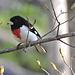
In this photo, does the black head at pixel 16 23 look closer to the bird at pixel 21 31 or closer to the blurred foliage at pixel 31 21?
the bird at pixel 21 31

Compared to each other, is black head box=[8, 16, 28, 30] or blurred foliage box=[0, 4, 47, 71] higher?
black head box=[8, 16, 28, 30]

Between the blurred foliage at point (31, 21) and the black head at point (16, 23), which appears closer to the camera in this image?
the black head at point (16, 23)

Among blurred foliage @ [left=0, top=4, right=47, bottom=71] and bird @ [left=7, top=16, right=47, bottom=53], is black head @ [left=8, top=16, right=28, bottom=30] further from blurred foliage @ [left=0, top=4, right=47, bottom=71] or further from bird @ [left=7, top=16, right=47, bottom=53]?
blurred foliage @ [left=0, top=4, right=47, bottom=71]

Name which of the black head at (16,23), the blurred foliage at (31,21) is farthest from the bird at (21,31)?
the blurred foliage at (31,21)

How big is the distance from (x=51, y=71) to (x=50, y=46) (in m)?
0.61

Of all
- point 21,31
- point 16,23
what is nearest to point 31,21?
point 16,23

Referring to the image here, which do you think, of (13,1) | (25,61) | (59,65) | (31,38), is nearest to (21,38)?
(31,38)

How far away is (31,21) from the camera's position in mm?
9977

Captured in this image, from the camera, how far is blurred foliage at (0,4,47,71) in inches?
395

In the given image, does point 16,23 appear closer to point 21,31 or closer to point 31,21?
point 21,31

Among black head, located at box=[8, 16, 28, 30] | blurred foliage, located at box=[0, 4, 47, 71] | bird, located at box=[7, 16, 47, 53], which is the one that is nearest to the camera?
bird, located at box=[7, 16, 47, 53]

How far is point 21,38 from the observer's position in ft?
12.8

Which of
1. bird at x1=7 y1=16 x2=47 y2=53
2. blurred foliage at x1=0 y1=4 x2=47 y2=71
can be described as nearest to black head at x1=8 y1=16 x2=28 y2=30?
bird at x1=7 y1=16 x2=47 y2=53

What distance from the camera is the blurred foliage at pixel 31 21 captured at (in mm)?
10031
